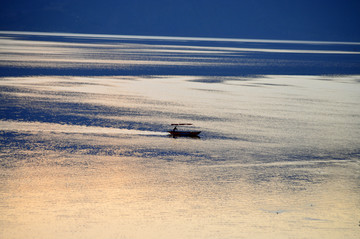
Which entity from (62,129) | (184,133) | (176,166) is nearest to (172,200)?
(176,166)

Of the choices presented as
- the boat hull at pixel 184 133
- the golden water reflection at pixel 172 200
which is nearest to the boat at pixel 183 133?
the boat hull at pixel 184 133

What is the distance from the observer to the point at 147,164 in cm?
3991

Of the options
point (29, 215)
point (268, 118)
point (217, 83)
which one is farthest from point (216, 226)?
point (217, 83)

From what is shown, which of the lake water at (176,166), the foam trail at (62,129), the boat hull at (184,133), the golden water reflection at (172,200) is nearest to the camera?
the golden water reflection at (172,200)

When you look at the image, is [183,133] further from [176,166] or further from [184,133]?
[176,166]

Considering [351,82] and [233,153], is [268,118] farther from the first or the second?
[351,82]

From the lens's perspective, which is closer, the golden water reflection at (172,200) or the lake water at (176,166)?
the golden water reflection at (172,200)

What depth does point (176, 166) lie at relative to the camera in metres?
39.8

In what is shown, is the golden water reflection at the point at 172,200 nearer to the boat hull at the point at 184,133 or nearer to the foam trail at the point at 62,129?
the boat hull at the point at 184,133

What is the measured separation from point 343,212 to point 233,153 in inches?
530

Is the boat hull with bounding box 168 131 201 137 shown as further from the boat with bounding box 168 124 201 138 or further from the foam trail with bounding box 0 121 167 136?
the foam trail with bounding box 0 121 167 136

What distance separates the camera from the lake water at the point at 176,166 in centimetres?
2908

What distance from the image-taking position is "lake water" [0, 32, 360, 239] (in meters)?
29.1

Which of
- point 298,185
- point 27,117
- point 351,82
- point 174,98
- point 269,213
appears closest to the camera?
point 269,213
